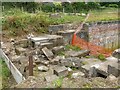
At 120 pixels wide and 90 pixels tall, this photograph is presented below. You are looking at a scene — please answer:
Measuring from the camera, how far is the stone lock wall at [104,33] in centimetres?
1198

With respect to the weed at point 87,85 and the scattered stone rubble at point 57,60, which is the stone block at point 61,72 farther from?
the weed at point 87,85

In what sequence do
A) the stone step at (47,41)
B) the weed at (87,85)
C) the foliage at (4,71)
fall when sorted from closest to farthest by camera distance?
the weed at (87,85)
the foliage at (4,71)
the stone step at (47,41)

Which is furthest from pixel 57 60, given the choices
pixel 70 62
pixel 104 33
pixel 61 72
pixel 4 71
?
pixel 104 33

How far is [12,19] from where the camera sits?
10.5 m

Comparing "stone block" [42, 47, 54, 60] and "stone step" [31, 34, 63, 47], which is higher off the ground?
"stone step" [31, 34, 63, 47]

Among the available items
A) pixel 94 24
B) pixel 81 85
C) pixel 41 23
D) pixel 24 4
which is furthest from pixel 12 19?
pixel 81 85

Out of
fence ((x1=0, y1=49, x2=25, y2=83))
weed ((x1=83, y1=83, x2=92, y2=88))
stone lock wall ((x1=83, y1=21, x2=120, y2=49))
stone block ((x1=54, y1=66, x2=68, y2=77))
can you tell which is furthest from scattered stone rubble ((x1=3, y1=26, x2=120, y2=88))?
stone lock wall ((x1=83, y1=21, x2=120, y2=49))

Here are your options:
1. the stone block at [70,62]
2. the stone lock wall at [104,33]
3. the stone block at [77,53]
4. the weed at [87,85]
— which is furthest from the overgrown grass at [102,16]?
the weed at [87,85]

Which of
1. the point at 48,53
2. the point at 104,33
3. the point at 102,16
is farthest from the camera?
the point at 102,16

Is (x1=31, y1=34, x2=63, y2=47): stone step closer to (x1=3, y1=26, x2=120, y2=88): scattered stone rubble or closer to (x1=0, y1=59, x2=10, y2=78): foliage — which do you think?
(x1=3, y1=26, x2=120, y2=88): scattered stone rubble

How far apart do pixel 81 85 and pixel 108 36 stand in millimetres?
9587

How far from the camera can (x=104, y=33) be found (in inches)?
503

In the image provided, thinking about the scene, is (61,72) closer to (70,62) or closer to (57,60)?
(70,62)

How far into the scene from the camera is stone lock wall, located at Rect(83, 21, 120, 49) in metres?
12.0
